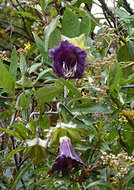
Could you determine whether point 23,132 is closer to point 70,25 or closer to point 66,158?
point 66,158

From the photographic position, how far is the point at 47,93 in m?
0.74

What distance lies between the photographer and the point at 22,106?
0.85 meters

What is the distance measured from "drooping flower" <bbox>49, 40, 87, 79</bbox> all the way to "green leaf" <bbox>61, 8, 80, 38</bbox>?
0.08 meters

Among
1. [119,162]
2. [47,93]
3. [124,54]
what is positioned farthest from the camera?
[124,54]

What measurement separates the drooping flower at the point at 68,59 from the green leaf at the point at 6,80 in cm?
11

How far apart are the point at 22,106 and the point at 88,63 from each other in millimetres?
209

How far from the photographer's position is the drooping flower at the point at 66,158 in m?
0.64

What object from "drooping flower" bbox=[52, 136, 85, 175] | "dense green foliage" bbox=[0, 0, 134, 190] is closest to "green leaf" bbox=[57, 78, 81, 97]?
"dense green foliage" bbox=[0, 0, 134, 190]

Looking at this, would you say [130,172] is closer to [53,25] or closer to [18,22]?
[53,25]

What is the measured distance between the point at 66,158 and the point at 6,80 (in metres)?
0.23

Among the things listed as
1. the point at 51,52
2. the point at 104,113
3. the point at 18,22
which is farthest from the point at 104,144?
the point at 18,22

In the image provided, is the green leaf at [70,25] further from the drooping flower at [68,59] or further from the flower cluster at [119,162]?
the flower cluster at [119,162]

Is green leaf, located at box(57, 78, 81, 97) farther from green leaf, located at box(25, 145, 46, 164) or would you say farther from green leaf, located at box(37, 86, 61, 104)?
green leaf, located at box(25, 145, 46, 164)

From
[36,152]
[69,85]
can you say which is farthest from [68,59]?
[36,152]
